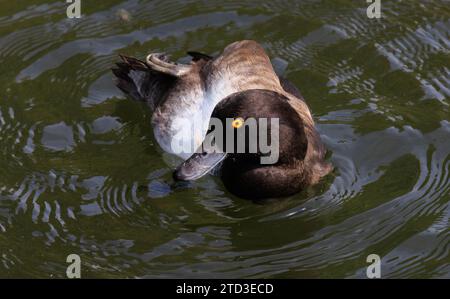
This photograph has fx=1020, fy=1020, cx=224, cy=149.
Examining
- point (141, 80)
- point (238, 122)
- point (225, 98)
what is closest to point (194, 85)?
point (141, 80)

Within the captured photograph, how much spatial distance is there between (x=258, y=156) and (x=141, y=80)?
158cm

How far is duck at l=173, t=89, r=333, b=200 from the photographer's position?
6.71 m

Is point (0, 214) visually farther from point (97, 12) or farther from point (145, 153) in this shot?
point (97, 12)

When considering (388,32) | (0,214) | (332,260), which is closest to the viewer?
(332,260)

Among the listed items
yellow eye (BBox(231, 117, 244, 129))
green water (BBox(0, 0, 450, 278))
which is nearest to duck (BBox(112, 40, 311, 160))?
green water (BBox(0, 0, 450, 278))

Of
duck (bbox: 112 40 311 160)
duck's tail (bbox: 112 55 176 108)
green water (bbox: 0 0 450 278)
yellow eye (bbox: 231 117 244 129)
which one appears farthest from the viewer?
duck's tail (bbox: 112 55 176 108)

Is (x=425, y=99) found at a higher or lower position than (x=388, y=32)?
lower

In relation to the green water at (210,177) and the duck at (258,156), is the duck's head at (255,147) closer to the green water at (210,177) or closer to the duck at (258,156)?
the duck at (258,156)

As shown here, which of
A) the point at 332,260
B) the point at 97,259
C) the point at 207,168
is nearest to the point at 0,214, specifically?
the point at 97,259

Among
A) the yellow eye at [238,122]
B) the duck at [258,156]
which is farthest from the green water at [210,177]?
the yellow eye at [238,122]

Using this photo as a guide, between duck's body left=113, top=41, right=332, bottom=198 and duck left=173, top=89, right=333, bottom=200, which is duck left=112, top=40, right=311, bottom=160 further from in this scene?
duck left=173, top=89, right=333, bottom=200

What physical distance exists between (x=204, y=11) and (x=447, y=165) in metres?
2.90

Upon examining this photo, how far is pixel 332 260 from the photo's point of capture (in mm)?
6125

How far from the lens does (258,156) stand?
677 centimetres
